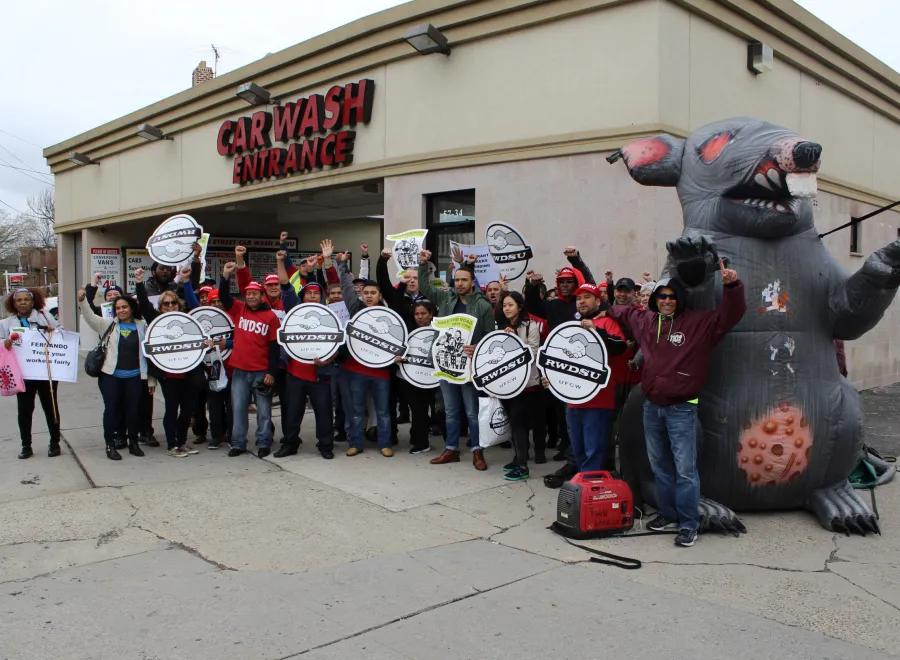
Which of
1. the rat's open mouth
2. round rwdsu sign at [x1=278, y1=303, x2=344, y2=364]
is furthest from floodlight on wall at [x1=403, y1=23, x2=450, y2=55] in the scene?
the rat's open mouth

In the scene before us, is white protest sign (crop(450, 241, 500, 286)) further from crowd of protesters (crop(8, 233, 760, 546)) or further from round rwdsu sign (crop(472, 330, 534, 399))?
round rwdsu sign (crop(472, 330, 534, 399))

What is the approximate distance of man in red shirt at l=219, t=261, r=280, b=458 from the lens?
7621mm

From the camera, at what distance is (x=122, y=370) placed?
7.49 meters

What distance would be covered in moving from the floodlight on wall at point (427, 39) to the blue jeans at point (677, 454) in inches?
260

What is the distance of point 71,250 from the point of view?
21.1 meters

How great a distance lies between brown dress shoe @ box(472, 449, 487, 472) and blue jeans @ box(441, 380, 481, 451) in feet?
0.19

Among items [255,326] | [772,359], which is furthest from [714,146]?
[255,326]

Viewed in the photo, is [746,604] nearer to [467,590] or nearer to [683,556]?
[683,556]

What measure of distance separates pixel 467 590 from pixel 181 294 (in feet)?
18.8

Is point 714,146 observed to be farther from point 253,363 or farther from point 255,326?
point 253,363

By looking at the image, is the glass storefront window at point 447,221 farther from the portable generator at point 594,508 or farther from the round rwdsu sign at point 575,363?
the portable generator at point 594,508

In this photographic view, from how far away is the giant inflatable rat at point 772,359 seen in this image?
17.2ft

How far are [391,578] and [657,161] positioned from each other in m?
3.63

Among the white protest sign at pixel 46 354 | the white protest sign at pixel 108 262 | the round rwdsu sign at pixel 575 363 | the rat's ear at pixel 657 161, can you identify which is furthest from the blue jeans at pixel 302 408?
the white protest sign at pixel 108 262
